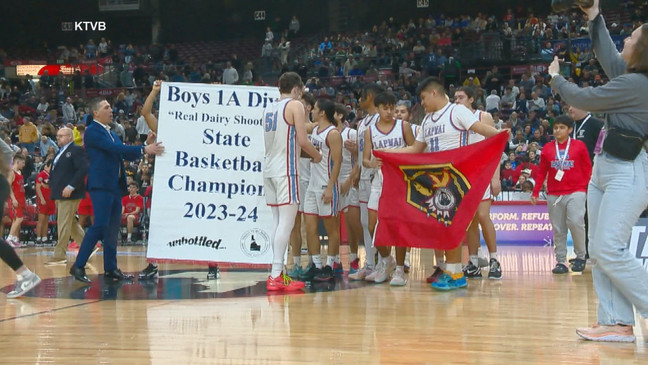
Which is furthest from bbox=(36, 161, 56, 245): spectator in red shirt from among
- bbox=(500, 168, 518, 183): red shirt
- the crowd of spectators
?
bbox=(500, 168, 518, 183): red shirt

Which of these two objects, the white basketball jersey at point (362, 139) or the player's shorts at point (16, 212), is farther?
the player's shorts at point (16, 212)

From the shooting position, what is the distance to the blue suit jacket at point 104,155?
848cm

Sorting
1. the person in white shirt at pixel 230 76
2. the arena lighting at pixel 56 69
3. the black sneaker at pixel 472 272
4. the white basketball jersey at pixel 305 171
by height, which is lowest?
the black sneaker at pixel 472 272

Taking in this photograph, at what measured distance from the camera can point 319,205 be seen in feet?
27.9

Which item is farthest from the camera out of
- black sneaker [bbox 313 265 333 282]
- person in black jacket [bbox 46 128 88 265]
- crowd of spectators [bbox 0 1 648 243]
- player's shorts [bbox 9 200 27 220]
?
crowd of spectators [bbox 0 1 648 243]

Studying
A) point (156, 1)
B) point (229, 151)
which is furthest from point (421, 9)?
point (229, 151)

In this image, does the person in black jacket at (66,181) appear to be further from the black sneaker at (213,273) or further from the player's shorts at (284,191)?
the player's shorts at (284,191)

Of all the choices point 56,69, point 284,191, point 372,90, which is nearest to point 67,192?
point 284,191

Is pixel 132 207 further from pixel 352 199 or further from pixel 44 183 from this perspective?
pixel 352 199

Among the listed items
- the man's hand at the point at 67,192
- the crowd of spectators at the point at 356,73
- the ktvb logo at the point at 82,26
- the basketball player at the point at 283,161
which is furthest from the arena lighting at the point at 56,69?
the basketball player at the point at 283,161

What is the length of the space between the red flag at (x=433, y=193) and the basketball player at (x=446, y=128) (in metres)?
0.21

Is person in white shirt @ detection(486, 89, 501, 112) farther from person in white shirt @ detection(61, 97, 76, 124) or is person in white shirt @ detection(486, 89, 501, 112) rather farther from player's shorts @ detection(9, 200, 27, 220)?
person in white shirt @ detection(61, 97, 76, 124)

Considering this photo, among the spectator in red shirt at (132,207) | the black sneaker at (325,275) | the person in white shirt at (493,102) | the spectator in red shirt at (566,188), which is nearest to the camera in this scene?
the black sneaker at (325,275)

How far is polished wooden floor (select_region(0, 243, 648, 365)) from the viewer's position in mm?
4504
